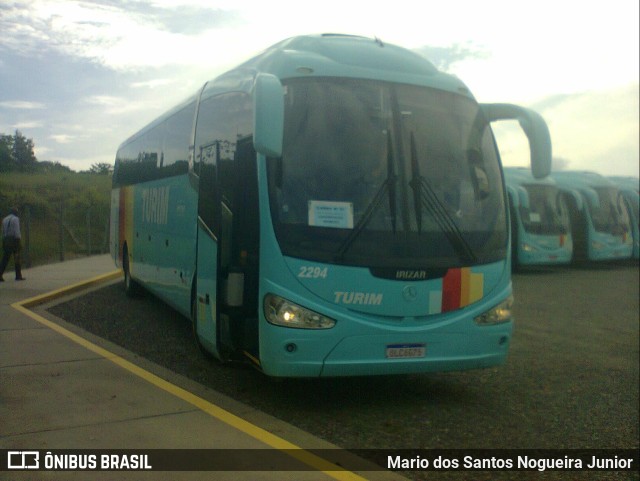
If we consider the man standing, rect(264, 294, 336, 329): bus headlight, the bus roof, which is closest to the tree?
rect(264, 294, 336, 329): bus headlight

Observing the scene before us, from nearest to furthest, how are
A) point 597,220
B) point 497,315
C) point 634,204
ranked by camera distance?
point 497,315, point 597,220, point 634,204

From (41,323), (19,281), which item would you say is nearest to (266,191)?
(41,323)

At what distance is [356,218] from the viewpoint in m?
7.17

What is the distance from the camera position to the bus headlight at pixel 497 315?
24.8 ft

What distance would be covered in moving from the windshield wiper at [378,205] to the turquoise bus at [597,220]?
19723 millimetres

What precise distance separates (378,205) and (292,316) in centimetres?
121

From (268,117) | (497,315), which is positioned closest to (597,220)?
(497,315)

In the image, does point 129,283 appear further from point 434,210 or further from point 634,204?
point 634,204

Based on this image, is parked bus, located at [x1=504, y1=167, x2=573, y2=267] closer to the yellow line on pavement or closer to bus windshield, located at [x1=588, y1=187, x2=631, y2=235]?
bus windshield, located at [x1=588, y1=187, x2=631, y2=235]

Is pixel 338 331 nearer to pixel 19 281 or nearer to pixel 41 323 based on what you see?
pixel 41 323

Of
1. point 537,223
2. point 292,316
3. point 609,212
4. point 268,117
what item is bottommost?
point 292,316

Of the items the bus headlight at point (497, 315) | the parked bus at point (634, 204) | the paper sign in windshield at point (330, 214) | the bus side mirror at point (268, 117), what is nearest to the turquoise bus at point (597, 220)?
the parked bus at point (634, 204)

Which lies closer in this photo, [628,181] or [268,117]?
[268,117]

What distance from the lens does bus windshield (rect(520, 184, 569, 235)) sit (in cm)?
2427
